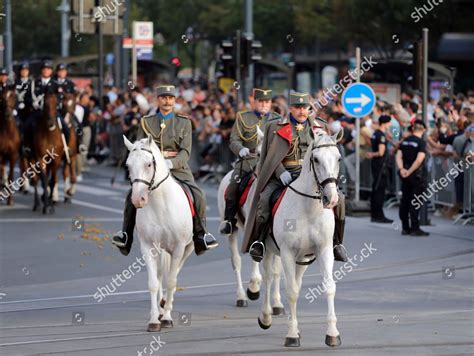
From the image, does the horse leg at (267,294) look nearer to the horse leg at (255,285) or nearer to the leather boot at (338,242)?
the leather boot at (338,242)

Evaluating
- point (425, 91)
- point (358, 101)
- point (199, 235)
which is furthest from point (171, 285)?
point (358, 101)

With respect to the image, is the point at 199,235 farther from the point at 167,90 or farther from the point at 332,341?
the point at 332,341

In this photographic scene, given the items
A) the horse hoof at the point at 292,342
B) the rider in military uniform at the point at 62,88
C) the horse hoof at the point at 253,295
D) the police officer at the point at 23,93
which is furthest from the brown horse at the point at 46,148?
the horse hoof at the point at 292,342

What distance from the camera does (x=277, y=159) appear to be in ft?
39.1

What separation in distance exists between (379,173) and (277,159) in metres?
10.8

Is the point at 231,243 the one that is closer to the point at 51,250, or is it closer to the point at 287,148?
the point at 287,148

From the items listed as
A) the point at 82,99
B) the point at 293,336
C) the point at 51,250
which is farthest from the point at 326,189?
the point at 82,99

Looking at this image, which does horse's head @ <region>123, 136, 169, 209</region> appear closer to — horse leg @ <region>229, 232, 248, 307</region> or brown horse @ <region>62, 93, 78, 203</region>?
horse leg @ <region>229, 232, 248, 307</region>

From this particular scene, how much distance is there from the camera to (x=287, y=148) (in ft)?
39.1

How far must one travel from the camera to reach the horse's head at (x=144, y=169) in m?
11.5

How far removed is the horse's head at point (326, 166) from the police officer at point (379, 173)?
1177cm

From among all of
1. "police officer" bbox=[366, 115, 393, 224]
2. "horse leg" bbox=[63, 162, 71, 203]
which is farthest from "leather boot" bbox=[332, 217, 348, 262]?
"horse leg" bbox=[63, 162, 71, 203]

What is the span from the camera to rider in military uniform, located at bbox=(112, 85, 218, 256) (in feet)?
42.0

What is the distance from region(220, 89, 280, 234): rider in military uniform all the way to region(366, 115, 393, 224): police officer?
28.6ft
